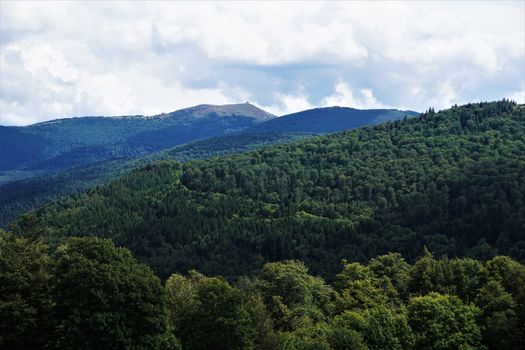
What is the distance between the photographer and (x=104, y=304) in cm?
6328

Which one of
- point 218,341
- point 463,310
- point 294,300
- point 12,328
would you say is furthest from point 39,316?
point 463,310

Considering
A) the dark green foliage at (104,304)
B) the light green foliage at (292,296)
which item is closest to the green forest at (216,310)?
the dark green foliage at (104,304)

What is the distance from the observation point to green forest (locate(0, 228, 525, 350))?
6344 centimetres

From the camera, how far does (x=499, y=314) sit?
270 feet

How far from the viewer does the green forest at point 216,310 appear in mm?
63438

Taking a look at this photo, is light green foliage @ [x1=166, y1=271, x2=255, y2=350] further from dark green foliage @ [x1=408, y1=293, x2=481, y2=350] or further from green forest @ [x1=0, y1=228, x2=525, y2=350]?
dark green foliage @ [x1=408, y1=293, x2=481, y2=350]

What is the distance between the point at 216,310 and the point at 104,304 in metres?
14.3

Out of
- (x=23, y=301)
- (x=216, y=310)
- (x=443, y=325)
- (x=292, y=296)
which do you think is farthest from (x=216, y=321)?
(x=292, y=296)

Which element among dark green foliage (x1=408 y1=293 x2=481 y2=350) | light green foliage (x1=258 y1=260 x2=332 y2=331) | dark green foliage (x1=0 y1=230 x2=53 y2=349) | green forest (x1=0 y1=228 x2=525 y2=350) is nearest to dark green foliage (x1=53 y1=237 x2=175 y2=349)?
green forest (x1=0 y1=228 x2=525 y2=350)

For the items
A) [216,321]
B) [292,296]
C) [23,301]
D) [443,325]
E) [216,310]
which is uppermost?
[23,301]

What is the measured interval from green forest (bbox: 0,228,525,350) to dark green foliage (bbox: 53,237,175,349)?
0.11m

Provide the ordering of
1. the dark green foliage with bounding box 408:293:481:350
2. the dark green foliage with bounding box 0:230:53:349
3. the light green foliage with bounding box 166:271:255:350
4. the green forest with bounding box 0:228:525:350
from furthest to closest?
the dark green foliage with bounding box 408:293:481:350, the light green foliage with bounding box 166:271:255:350, the green forest with bounding box 0:228:525:350, the dark green foliage with bounding box 0:230:53:349

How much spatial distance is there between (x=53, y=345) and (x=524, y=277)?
65.9 meters

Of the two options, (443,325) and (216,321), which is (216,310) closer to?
(216,321)
